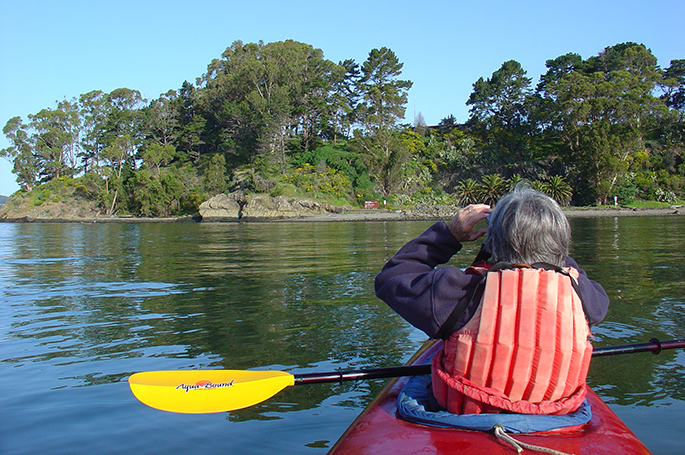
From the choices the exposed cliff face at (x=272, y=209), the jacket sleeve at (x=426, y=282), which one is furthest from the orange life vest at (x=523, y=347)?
the exposed cliff face at (x=272, y=209)

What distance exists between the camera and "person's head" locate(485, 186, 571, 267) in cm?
176

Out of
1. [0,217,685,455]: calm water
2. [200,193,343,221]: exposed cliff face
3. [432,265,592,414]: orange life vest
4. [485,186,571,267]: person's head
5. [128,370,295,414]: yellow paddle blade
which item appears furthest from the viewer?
[200,193,343,221]: exposed cliff face

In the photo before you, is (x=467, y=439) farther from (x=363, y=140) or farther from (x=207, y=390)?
(x=363, y=140)

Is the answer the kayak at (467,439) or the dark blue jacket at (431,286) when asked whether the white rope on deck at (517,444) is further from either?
the dark blue jacket at (431,286)

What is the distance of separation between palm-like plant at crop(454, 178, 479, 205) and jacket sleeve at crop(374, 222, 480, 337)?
41.8 meters

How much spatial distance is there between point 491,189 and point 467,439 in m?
42.8

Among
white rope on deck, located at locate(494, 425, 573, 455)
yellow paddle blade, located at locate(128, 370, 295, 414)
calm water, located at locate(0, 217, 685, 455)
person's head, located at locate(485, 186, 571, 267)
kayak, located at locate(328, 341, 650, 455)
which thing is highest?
person's head, located at locate(485, 186, 571, 267)

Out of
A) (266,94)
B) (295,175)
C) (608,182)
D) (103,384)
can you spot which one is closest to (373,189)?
(295,175)

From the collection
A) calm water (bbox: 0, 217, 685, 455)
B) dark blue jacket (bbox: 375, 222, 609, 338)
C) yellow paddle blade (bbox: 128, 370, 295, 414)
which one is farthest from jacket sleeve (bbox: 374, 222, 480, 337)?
calm water (bbox: 0, 217, 685, 455)

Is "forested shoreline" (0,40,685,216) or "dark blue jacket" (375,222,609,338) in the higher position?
"forested shoreline" (0,40,685,216)

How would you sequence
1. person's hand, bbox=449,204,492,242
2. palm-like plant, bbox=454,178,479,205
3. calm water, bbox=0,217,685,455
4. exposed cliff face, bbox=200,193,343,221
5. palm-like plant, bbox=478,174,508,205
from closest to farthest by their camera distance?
person's hand, bbox=449,204,492,242, calm water, bbox=0,217,685,455, exposed cliff face, bbox=200,193,343,221, palm-like plant, bbox=478,174,508,205, palm-like plant, bbox=454,178,479,205

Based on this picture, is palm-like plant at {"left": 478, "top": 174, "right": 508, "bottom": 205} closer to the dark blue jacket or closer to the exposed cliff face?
the exposed cliff face

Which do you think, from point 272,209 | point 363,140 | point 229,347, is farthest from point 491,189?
point 229,347

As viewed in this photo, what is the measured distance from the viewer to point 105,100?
63312mm
